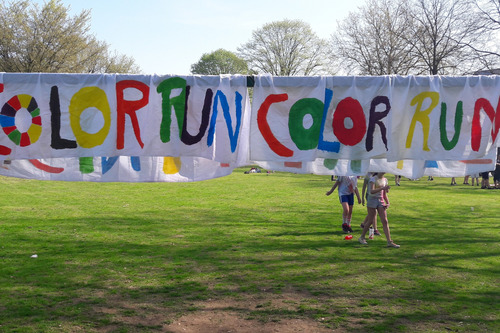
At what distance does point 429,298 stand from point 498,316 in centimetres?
111

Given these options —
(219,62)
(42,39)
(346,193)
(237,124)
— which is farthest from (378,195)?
(219,62)

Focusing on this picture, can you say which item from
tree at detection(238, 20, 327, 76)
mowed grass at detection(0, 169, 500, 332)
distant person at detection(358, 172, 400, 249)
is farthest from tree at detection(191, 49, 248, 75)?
distant person at detection(358, 172, 400, 249)

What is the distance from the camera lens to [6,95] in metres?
5.81

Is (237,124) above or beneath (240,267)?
above

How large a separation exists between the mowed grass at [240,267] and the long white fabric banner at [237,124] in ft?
7.53

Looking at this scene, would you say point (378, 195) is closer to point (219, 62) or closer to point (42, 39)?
point (42, 39)

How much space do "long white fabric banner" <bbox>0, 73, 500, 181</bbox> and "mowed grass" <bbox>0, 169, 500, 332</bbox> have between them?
7.53 ft

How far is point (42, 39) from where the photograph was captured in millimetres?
40750

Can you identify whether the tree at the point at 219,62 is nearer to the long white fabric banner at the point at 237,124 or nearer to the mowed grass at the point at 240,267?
the mowed grass at the point at 240,267

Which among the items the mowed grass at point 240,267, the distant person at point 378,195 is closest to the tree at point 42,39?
the mowed grass at point 240,267

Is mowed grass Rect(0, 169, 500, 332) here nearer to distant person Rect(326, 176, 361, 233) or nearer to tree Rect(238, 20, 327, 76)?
distant person Rect(326, 176, 361, 233)

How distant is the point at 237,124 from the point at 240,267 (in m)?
4.85

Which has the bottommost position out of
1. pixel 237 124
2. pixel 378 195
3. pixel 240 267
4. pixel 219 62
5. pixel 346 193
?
pixel 240 267

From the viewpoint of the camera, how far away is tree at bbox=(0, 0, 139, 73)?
130 ft
